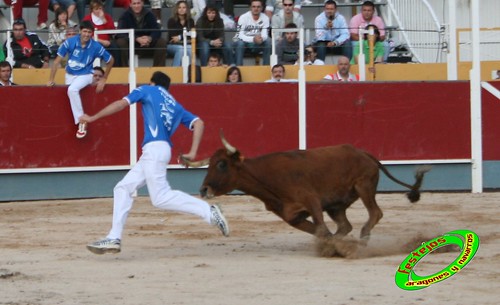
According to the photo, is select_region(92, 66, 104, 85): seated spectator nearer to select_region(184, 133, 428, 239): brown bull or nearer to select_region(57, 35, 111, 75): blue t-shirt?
select_region(57, 35, 111, 75): blue t-shirt

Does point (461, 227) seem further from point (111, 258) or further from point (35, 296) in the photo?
point (35, 296)

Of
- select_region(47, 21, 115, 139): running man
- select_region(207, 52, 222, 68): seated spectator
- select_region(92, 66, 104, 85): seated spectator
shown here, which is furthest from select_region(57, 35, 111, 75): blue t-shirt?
select_region(207, 52, 222, 68): seated spectator

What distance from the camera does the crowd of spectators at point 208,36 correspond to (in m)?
15.8

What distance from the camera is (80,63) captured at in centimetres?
1451

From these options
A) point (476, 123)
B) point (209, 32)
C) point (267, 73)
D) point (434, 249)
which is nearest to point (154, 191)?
point (434, 249)

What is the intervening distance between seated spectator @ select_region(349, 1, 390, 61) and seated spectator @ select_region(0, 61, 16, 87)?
4.20 meters

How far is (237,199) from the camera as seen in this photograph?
48.8ft

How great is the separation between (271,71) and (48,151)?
280cm

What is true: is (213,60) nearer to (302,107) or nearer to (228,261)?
(302,107)

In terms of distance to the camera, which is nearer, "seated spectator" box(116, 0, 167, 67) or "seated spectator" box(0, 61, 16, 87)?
"seated spectator" box(0, 61, 16, 87)

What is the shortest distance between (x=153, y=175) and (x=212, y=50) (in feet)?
20.6

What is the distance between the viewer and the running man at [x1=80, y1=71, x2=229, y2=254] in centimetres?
991

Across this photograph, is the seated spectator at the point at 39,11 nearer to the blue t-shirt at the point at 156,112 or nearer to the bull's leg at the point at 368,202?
the blue t-shirt at the point at 156,112

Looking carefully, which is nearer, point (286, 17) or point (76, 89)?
point (76, 89)
